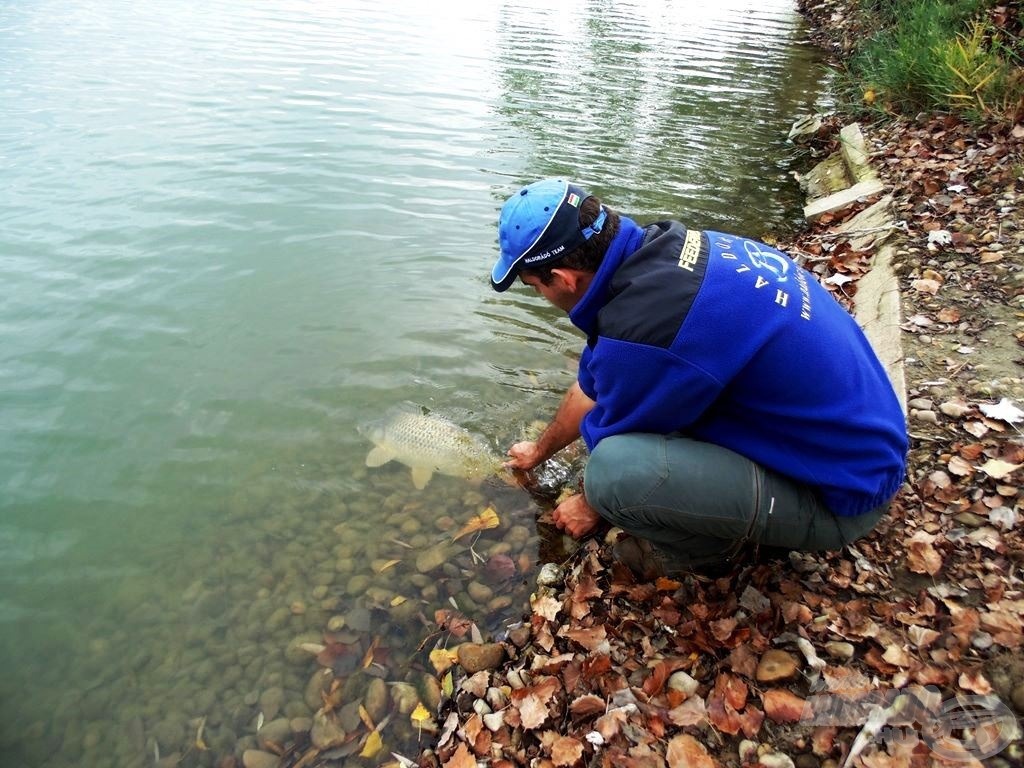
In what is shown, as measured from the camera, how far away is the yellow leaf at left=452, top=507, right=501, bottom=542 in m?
4.37

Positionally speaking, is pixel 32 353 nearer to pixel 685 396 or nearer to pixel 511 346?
pixel 511 346

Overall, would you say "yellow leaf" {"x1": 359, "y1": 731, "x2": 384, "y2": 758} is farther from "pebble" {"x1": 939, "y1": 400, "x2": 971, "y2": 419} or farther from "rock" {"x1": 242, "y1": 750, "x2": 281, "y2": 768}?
"pebble" {"x1": 939, "y1": 400, "x2": 971, "y2": 419}

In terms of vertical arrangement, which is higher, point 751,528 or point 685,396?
point 685,396

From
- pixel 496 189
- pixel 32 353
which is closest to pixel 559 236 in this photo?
pixel 32 353

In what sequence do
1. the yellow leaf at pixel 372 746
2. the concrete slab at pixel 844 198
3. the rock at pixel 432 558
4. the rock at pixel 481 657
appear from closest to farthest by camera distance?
the yellow leaf at pixel 372 746 < the rock at pixel 481 657 < the rock at pixel 432 558 < the concrete slab at pixel 844 198

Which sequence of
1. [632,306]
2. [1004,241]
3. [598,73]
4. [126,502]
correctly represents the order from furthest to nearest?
[598,73]
[1004,241]
[126,502]
[632,306]

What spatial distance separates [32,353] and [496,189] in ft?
19.8

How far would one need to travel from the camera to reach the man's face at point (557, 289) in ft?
9.81

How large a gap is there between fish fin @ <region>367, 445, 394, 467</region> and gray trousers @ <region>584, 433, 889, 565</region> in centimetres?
227

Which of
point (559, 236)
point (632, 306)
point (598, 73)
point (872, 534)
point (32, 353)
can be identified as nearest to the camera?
point (632, 306)

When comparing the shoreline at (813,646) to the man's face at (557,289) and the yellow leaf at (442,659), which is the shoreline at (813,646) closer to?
the yellow leaf at (442,659)

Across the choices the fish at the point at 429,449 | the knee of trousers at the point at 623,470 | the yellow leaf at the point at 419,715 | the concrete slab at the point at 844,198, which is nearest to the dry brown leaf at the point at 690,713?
the knee of trousers at the point at 623,470

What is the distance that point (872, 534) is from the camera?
329 centimetres

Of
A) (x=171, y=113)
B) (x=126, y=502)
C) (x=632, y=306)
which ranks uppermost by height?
(x=632, y=306)
